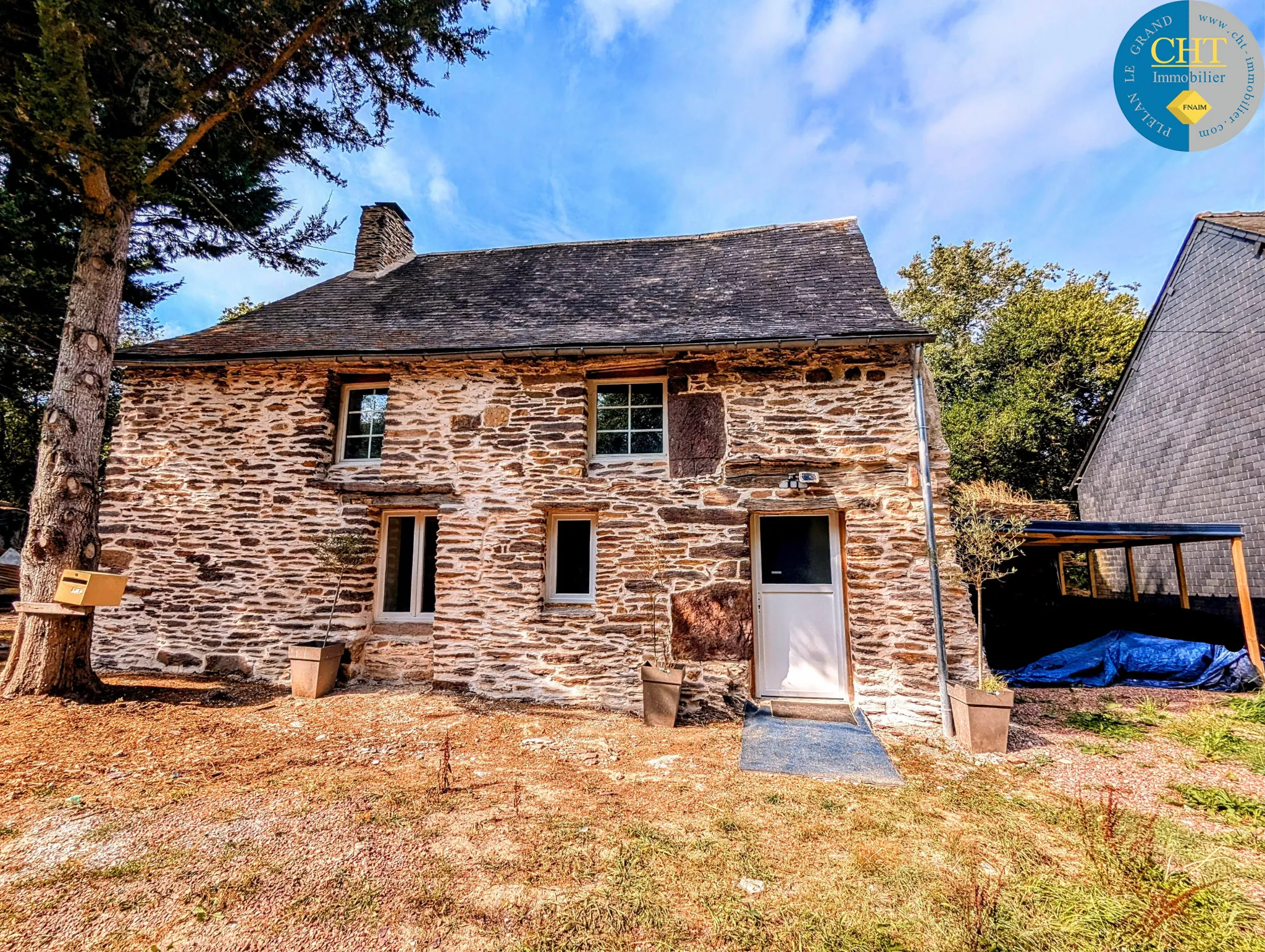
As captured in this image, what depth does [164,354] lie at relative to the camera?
684 cm

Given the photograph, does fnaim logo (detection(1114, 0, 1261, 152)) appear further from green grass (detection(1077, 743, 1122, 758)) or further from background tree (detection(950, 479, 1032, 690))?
green grass (detection(1077, 743, 1122, 758))

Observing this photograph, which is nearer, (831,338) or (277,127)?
(831,338)

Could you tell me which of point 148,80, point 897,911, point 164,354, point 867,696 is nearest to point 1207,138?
point 867,696

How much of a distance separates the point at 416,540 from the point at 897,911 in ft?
19.9

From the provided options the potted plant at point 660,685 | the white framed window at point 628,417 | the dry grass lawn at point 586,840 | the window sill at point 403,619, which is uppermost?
the white framed window at point 628,417

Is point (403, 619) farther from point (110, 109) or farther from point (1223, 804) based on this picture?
point (1223, 804)

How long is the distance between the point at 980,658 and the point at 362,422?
7873mm

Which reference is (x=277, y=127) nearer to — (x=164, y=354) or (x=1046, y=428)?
(x=164, y=354)

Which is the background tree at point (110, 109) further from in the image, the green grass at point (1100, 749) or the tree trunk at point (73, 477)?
the green grass at point (1100, 749)

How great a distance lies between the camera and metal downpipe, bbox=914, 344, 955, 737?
5367 millimetres

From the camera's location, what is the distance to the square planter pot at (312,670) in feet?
19.7

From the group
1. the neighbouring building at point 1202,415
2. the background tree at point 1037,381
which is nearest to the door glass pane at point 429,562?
the neighbouring building at point 1202,415

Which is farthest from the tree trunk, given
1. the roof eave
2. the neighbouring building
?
the neighbouring building

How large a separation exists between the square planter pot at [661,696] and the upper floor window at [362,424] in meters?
4.56
